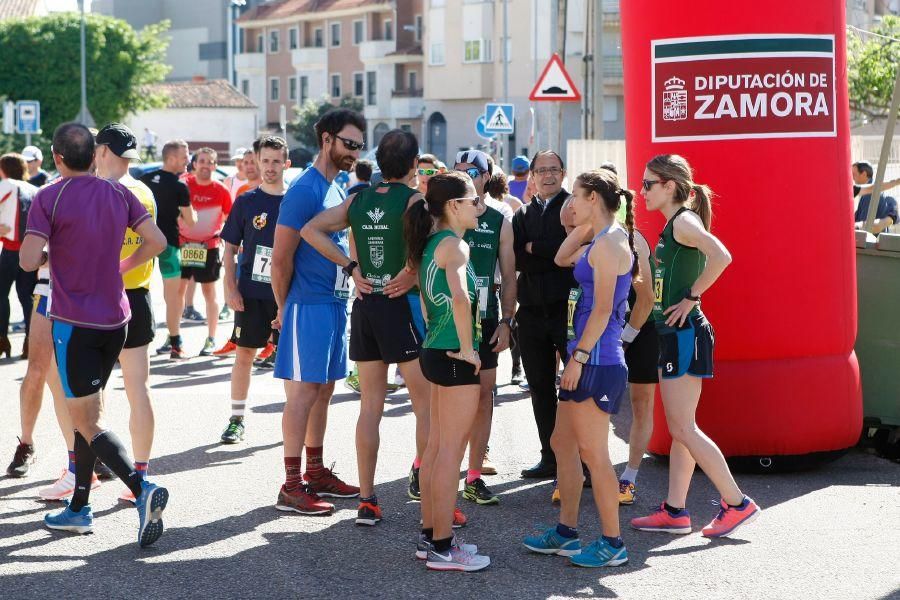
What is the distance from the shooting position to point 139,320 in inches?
276

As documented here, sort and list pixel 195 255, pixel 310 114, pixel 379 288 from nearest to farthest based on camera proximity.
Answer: pixel 379 288 → pixel 195 255 → pixel 310 114

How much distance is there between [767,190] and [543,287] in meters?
1.48

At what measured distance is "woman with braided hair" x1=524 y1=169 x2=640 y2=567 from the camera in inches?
222

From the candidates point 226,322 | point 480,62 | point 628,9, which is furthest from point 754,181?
point 480,62

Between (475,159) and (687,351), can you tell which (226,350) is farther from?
(687,351)

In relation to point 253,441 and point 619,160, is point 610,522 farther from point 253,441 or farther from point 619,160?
point 619,160

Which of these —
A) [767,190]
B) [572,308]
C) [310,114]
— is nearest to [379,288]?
[572,308]

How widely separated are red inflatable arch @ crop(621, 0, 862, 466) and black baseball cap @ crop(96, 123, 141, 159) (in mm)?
3097

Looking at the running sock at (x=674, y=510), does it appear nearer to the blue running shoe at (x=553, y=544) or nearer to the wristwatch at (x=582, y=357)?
the blue running shoe at (x=553, y=544)

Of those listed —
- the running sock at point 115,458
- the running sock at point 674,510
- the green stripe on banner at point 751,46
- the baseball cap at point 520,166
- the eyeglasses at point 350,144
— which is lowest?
the running sock at point 674,510

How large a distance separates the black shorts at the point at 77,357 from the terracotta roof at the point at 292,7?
225ft

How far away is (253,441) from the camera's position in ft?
28.9

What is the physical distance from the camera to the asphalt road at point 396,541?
5566mm

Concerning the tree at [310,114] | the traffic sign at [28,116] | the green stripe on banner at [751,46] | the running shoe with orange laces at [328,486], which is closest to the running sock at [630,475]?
the running shoe with orange laces at [328,486]
